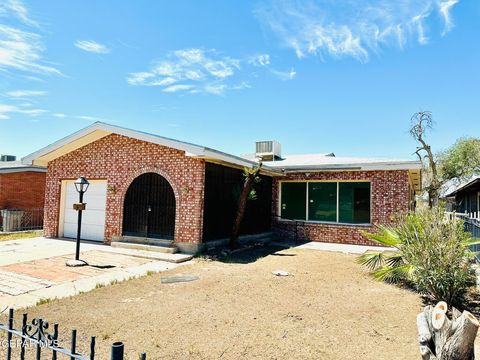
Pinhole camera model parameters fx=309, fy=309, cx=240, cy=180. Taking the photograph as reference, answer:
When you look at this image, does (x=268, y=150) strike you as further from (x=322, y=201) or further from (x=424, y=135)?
(x=424, y=135)

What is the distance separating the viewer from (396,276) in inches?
285

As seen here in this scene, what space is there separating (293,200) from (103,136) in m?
8.71

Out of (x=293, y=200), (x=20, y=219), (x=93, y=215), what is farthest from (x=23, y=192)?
(x=293, y=200)

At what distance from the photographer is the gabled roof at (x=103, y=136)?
384 inches

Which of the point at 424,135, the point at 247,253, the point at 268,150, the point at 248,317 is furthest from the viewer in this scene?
the point at 424,135

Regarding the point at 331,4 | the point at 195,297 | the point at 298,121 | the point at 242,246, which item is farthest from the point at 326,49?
the point at 195,297

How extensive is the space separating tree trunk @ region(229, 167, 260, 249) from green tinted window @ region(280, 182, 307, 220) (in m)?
4.28

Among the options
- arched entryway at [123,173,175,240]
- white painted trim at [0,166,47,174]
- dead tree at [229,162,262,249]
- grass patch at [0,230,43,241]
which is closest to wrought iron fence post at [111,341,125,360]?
dead tree at [229,162,262,249]

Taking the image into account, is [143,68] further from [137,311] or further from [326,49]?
[137,311]

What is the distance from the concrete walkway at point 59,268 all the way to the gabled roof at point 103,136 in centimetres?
333

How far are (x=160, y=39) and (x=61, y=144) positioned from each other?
5.70 metres

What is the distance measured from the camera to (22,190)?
59.0 feet

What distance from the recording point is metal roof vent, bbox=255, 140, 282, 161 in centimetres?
1866

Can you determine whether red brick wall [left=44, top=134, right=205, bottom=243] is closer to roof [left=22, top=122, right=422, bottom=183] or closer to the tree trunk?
roof [left=22, top=122, right=422, bottom=183]
